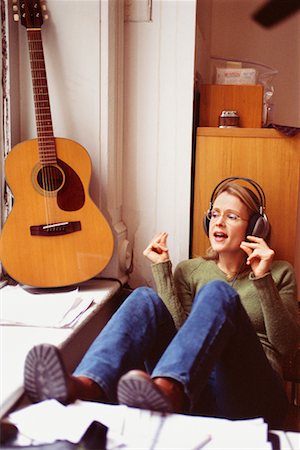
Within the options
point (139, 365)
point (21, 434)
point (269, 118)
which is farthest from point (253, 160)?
point (21, 434)

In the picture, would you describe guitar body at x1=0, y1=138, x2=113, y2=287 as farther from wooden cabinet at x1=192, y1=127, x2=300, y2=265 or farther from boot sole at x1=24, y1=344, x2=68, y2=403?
boot sole at x1=24, y1=344, x2=68, y2=403

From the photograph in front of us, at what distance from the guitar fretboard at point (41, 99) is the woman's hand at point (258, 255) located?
66 centimetres

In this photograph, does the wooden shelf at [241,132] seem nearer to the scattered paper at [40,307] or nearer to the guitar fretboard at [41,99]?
the guitar fretboard at [41,99]

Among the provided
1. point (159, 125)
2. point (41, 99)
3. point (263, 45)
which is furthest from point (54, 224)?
point (263, 45)

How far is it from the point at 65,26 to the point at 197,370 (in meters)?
1.22

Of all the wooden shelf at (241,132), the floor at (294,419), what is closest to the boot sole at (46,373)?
the floor at (294,419)

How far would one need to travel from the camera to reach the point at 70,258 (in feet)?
5.87

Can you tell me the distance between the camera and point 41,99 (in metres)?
1.80

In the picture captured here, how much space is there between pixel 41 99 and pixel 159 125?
0.42 m

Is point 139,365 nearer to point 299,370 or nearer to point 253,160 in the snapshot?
point 299,370

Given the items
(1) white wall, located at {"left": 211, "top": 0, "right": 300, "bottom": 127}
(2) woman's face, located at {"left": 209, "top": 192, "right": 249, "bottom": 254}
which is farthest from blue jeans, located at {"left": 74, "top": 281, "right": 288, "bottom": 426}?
(1) white wall, located at {"left": 211, "top": 0, "right": 300, "bottom": 127}

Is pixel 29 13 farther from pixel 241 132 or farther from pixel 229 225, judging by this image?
pixel 229 225

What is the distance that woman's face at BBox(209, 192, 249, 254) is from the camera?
167cm

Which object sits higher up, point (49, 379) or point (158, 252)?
point (158, 252)
